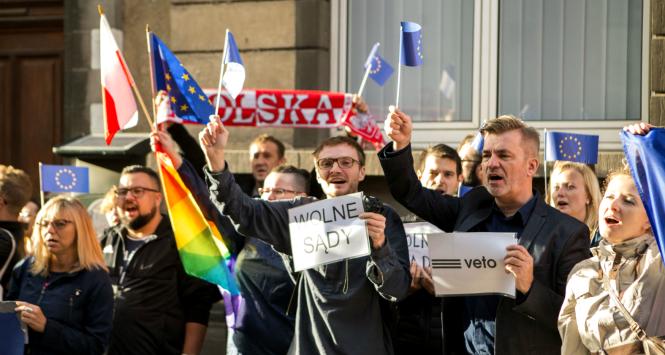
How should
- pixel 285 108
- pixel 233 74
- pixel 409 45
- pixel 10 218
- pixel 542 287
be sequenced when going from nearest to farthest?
pixel 542 287
pixel 409 45
pixel 233 74
pixel 10 218
pixel 285 108

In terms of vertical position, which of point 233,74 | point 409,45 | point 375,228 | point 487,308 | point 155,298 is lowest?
point 155,298

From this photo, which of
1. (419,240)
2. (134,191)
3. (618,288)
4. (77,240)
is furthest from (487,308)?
(134,191)

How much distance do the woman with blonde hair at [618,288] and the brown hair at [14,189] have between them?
392 cm

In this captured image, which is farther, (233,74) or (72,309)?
(72,309)

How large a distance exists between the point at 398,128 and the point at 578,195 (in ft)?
5.81

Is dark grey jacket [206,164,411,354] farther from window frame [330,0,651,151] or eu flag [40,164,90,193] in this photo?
window frame [330,0,651,151]

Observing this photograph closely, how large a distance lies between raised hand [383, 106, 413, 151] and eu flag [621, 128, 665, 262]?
1131 mm

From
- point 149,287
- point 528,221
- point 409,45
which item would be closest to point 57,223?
point 149,287

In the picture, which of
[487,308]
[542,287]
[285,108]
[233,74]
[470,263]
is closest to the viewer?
[542,287]

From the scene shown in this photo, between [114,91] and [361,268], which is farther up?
[114,91]

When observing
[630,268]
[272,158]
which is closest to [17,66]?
[272,158]

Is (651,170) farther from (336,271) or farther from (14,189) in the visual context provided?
(14,189)

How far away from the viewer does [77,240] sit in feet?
21.9

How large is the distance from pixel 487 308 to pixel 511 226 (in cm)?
38
